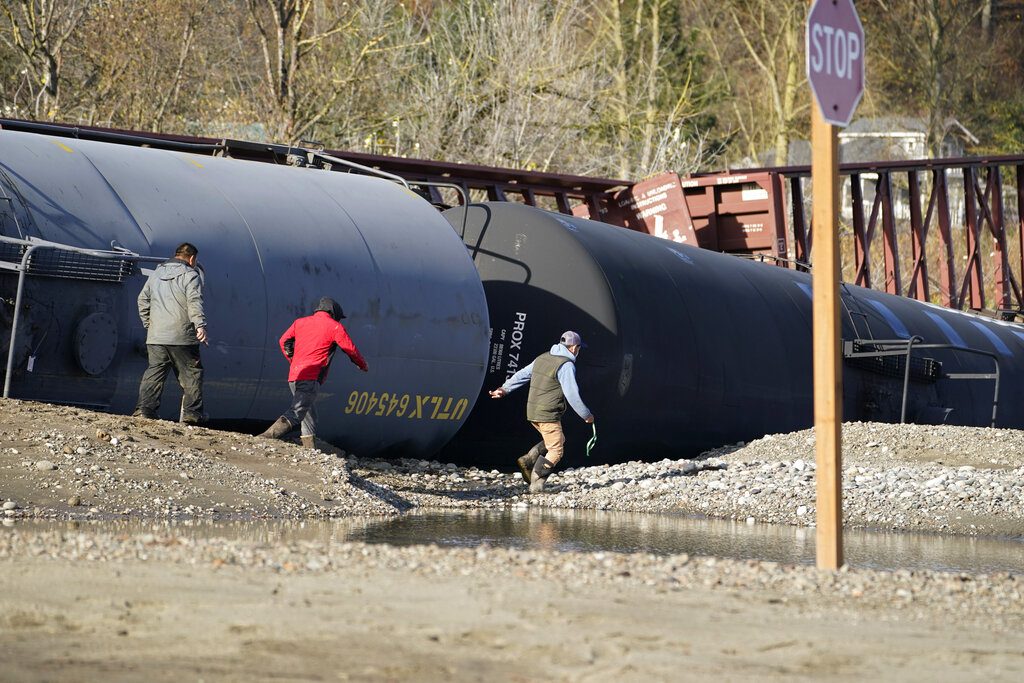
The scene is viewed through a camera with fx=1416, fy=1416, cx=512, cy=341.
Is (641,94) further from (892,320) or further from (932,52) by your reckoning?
(892,320)

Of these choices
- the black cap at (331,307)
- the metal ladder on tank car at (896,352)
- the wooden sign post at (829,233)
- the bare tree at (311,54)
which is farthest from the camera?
the bare tree at (311,54)

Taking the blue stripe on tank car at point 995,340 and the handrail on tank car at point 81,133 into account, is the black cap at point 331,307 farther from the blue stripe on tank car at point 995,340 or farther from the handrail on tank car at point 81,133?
the blue stripe on tank car at point 995,340

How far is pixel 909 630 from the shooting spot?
6043 millimetres

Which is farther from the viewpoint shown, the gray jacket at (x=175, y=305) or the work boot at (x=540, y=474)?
the work boot at (x=540, y=474)

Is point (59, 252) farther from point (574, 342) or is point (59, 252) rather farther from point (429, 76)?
point (429, 76)

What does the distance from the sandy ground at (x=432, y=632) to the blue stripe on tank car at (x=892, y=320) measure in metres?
15.5

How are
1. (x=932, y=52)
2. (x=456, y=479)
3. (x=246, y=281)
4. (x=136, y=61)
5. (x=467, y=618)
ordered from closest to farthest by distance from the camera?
1. (x=467, y=618)
2. (x=246, y=281)
3. (x=456, y=479)
4. (x=136, y=61)
5. (x=932, y=52)

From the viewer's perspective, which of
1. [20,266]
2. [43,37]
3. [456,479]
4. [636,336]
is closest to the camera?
[20,266]

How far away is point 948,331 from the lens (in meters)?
23.7

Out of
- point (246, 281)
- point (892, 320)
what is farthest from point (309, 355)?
point (892, 320)

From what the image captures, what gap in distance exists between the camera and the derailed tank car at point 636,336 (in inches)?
592

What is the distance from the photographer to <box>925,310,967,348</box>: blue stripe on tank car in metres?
23.5

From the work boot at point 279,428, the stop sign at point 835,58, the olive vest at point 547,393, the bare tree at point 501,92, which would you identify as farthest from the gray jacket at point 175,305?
the bare tree at point 501,92

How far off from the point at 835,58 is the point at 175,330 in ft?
19.4
